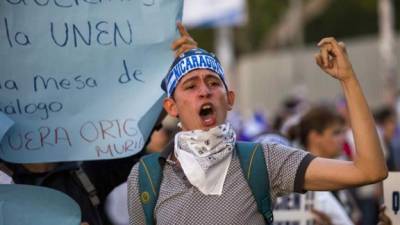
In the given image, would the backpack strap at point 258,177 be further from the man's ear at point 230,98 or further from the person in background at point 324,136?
the person in background at point 324,136

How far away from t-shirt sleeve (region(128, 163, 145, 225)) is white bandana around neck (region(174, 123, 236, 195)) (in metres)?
0.23

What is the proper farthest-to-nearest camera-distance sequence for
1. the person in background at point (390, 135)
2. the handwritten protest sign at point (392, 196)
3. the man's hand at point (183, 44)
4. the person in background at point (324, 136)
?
the person in background at point (390, 135)
the person in background at point (324, 136)
the handwritten protest sign at point (392, 196)
the man's hand at point (183, 44)

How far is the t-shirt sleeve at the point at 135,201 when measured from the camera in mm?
4914

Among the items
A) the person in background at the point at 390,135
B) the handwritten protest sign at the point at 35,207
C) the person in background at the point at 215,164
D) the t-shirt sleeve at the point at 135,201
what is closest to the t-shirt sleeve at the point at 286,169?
the person in background at the point at 215,164

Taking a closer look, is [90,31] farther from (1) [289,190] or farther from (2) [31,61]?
(1) [289,190]

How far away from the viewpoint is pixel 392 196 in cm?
566

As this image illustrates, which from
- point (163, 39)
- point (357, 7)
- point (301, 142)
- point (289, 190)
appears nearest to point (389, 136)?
point (301, 142)

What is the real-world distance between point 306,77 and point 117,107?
33654mm

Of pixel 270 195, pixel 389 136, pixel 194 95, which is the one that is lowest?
pixel 389 136

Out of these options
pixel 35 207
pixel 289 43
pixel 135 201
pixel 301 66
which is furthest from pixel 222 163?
pixel 289 43

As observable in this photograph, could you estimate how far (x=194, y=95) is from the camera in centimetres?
485

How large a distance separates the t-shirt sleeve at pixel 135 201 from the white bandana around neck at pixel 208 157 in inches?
8.9

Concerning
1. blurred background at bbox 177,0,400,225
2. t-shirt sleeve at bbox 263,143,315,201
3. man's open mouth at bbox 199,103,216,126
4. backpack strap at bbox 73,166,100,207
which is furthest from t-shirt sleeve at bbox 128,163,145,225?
blurred background at bbox 177,0,400,225

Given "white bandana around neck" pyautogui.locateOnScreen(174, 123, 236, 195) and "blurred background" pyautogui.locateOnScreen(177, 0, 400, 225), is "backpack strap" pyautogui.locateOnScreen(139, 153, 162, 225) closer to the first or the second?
"white bandana around neck" pyautogui.locateOnScreen(174, 123, 236, 195)
